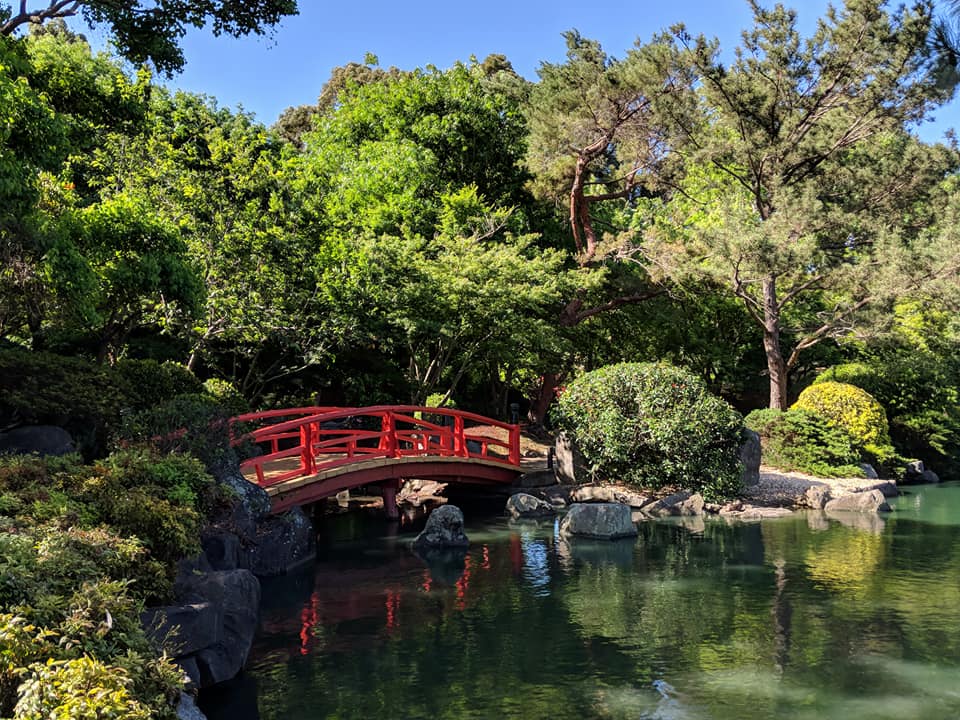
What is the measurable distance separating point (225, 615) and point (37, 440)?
4.73 meters

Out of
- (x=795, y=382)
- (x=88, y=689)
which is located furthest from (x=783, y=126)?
(x=88, y=689)

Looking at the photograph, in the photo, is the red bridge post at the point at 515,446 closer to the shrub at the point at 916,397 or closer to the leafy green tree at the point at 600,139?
the leafy green tree at the point at 600,139

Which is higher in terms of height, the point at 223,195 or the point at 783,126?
the point at 783,126

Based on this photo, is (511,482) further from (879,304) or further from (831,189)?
(831,189)

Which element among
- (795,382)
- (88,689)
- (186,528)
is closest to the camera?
(88,689)

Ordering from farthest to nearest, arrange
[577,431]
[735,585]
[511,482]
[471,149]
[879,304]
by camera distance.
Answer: [471,149] < [879,304] < [511,482] < [577,431] < [735,585]

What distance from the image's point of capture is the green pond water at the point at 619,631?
289 inches

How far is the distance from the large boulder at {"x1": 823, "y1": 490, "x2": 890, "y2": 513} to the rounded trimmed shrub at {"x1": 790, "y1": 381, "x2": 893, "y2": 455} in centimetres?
364

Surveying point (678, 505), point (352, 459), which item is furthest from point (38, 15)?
point (678, 505)

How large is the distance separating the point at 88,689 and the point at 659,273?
67.4ft

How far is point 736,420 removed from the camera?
17750mm

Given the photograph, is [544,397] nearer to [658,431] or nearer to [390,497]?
[658,431]

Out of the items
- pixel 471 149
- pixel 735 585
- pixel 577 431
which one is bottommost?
pixel 735 585

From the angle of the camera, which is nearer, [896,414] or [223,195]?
[223,195]
